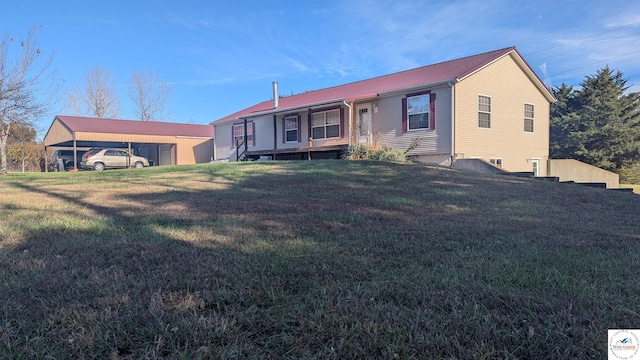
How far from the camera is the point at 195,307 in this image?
7.84 feet

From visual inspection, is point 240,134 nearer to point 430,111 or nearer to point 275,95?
point 275,95

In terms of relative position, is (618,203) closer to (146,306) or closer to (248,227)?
(248,227)

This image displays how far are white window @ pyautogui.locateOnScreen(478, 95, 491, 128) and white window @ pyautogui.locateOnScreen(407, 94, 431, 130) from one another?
2.12m

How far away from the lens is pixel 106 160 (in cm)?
2223

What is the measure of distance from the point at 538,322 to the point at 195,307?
6.44 feet

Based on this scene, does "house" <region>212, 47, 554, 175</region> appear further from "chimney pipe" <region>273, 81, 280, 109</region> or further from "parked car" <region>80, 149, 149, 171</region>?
"parked car" <region>80, 149, 149, 171</region>

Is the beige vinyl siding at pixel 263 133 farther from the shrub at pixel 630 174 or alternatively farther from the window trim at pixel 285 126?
the shrub at pixel 630 174

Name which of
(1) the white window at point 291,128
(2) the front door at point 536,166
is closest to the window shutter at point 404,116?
(1) the white window at point 291,128

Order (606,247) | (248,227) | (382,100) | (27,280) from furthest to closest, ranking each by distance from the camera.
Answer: (382,100) → (248,227) → (606,247) → (27,280)

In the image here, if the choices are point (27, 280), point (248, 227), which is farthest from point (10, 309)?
point (248, 227)

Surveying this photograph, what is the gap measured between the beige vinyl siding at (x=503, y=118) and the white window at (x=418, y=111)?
1.15 metres

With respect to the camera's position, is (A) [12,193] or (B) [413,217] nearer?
(B) [413,217]

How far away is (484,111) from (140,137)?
20.3 meters

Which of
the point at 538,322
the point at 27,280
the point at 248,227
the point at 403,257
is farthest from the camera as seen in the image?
the point at 248,227
